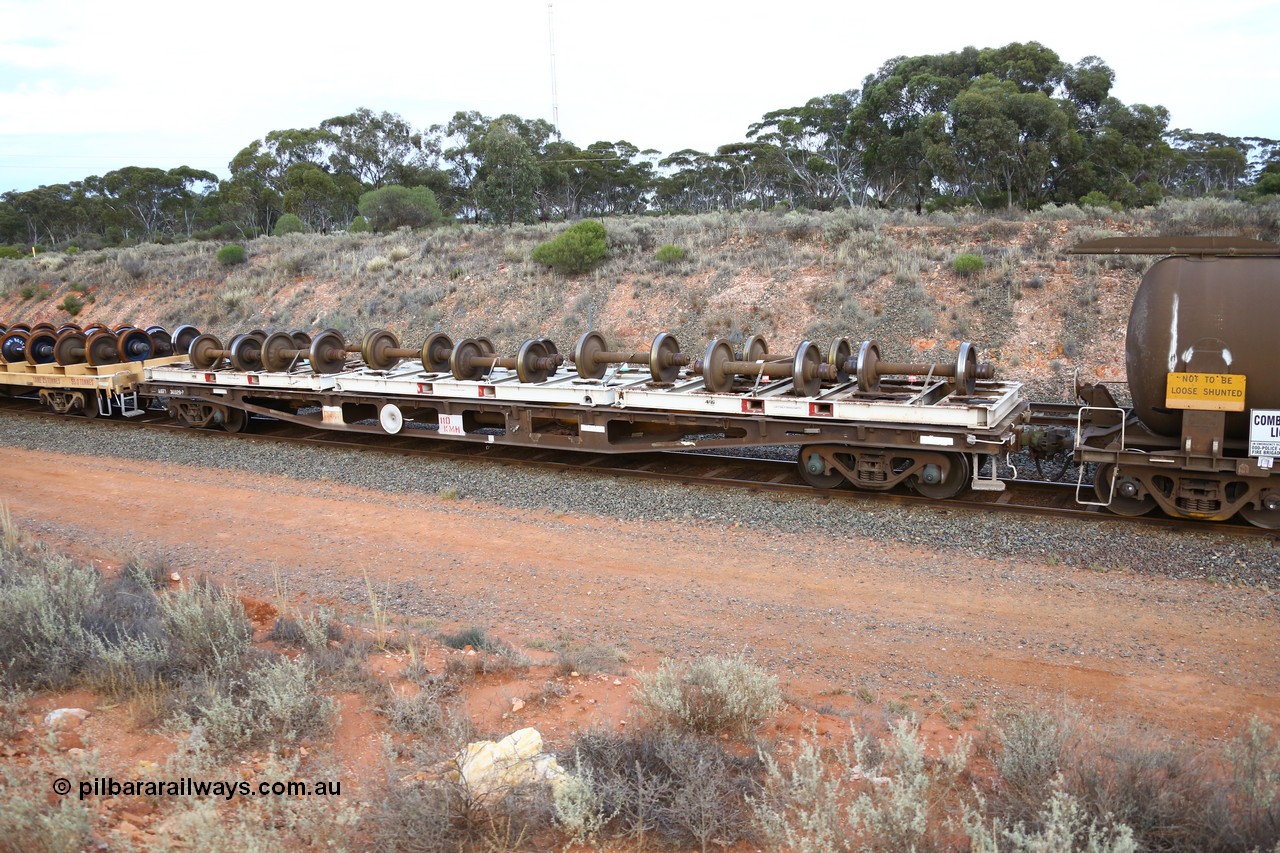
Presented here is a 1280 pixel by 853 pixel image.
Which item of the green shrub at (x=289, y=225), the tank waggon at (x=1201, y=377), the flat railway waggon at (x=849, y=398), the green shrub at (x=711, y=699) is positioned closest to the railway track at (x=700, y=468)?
the flat railway waggon at (x=849, y=398)

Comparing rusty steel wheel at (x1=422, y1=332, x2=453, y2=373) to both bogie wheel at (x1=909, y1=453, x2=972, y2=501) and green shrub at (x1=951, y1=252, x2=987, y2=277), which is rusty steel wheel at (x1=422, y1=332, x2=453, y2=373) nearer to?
bogie wheel at (x1=909, y1=453, x2=972, y2=501)

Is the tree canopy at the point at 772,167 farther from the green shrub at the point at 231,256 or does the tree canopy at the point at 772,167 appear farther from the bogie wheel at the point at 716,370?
the bogie wheel at the point at 716,370

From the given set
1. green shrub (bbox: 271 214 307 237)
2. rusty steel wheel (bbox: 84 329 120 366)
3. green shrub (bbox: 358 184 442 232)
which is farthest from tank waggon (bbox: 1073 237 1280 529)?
green shrub (bbox: 271 214 307 237)

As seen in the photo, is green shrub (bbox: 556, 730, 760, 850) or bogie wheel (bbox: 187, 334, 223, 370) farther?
bogie wheel (bbox: 187, 334, 223, 370)

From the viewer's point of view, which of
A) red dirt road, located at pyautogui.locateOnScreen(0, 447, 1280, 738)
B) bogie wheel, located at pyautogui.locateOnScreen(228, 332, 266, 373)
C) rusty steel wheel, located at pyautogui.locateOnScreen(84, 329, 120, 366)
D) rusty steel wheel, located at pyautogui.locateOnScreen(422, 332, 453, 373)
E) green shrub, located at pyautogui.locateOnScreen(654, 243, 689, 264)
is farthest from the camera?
green shrub, located at pyautogui.locateOnScreen(654, 243, 689, 264)

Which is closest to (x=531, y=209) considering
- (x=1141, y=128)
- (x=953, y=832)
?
(x=1141, y=128)

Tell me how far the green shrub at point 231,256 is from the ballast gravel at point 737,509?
74.1 feet

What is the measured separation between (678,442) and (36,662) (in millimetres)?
7924

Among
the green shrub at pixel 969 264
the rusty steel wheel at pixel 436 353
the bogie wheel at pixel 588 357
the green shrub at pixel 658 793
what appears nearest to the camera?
the green shrub at pixel 658 793

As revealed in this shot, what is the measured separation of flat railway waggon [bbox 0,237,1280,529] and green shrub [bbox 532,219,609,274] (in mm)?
11330

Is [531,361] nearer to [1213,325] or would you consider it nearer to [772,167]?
[1213,325]

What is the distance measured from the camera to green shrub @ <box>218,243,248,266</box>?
37.8 meters

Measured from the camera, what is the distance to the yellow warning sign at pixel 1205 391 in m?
8.99

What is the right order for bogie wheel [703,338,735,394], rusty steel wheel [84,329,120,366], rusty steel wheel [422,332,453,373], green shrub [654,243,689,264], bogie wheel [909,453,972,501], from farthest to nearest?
green shrub [654,243,689,264] → rusty steel wheel [84,329,120,366] → rusty steel wheel [422,332,453,373] → bogie wheel [703,338,735,394] → bogie wheel [909,453,972,501]
